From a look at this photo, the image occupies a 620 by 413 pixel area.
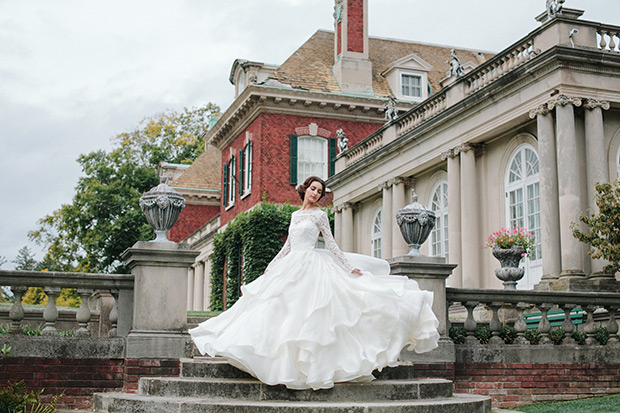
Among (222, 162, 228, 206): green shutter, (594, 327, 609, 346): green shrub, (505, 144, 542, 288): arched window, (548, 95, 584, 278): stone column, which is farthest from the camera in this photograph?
(222, 162, 228, 206): green shutter

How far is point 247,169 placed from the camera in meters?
28.8

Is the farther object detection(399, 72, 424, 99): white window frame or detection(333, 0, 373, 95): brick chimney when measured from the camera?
detection(399, 72, 424, 99): white window frame

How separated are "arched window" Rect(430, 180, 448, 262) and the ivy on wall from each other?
23.9ft

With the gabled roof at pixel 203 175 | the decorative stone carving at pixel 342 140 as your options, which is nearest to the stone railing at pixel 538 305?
the decorative stone carving at pixel 342 140

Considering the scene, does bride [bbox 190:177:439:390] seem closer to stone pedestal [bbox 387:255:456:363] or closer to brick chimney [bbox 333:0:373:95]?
stone pedestal [bbox 387:255:456:363]

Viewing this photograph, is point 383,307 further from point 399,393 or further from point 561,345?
point 561,345

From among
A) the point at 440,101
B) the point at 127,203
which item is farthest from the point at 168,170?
the point at 440,101

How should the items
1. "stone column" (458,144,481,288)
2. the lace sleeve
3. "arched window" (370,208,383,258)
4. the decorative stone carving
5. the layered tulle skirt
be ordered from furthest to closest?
the decorative stone carving → "arched window" (370,208,383,258) → "stone column" (458,144,481,288) → the lace sleeve → the layered tulle skirt

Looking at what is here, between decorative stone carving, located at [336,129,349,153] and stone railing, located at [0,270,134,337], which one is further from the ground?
decorative stone carving, located at [336,129,349,153]

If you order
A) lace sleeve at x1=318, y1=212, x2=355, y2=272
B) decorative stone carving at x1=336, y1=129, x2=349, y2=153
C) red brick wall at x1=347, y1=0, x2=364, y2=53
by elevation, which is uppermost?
red brick wall at x1=347, y1=0, x2=364, y2=53

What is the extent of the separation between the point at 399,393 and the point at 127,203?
35.5 metres

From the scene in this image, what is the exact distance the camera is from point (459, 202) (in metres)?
18.1

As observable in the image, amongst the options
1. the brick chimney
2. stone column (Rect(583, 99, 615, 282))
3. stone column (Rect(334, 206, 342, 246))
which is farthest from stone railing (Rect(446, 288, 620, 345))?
the brick chimney

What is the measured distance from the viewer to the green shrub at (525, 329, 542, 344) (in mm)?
10516
